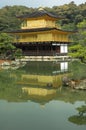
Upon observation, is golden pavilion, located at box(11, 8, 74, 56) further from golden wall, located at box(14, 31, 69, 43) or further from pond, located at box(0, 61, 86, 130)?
pond, located at box(0, 61, 86, 130)

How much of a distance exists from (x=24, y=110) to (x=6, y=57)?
22893mm

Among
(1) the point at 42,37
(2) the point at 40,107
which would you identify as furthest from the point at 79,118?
(1) the point at 42,37

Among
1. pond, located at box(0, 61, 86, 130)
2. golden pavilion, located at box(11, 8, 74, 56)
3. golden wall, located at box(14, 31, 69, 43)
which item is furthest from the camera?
golden wall, located at box(14, 31, 69, 43)

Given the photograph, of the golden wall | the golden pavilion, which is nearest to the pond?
the golden pavilion

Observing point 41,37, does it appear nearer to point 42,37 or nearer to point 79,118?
point 42,37

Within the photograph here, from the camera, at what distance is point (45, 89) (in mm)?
16312

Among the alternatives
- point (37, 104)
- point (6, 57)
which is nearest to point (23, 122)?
point (37, 104)

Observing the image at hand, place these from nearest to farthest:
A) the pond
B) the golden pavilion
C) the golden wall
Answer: the pond, the golden pavilion, the golden wall

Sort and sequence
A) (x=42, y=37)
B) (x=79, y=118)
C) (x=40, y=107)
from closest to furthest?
(x=79, y=118)
(x=40, y=107)
(x=42, y=37)

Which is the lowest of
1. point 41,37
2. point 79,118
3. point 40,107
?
point 41,37

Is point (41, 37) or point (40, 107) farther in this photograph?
point (41, 37)

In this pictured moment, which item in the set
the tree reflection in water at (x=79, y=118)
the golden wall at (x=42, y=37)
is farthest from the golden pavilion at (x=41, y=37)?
the tree reflection in water at (x=79, y=118)

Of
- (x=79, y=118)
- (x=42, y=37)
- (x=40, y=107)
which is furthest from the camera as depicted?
(x=42, y=37)

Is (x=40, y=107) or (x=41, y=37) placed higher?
(x=40, y=107)
